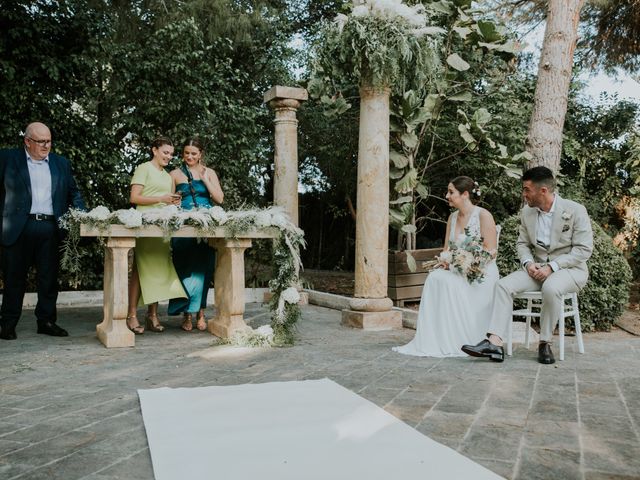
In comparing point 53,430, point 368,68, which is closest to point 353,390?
point 53,430

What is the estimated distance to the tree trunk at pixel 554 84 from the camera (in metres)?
7.63

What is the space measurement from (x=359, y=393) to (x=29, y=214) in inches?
141

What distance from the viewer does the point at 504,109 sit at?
977 cm

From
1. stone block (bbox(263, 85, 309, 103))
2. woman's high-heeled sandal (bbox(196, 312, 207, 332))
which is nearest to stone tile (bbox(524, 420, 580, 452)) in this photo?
woman's high-heeled sandal (bbox(196, 312, 207, 332))

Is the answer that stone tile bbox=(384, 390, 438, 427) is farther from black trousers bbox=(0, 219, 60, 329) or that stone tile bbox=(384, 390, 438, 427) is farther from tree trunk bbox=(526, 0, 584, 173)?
tree trunk bbox=(526, 0, 584, 173)

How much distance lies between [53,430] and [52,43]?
21.5ft

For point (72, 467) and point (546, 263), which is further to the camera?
point (546, 263)

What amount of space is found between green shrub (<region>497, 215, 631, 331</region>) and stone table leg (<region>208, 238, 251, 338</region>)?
116 inches

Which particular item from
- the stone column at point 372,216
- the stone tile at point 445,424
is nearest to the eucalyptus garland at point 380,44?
the stone column at point 372,216

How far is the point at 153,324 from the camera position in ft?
20.6

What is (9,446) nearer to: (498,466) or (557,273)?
(498,466)

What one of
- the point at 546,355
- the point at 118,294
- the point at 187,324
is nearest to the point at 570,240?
the point at 546,355

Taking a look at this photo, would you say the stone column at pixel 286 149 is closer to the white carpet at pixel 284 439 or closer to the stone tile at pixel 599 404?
the white carpet at pixel 284 439

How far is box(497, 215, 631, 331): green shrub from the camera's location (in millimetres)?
6625
